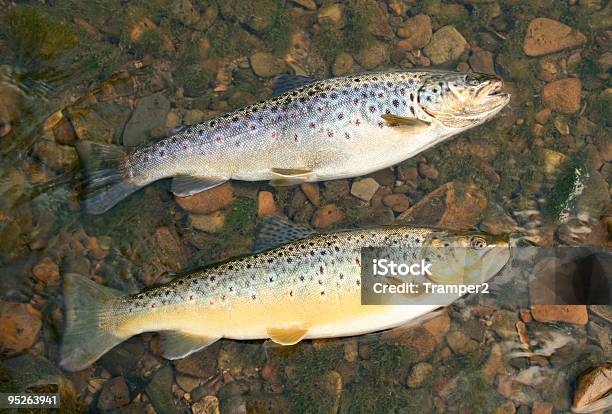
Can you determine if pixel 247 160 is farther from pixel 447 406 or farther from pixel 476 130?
pixel 447 406

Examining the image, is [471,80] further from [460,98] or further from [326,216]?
[326,216]

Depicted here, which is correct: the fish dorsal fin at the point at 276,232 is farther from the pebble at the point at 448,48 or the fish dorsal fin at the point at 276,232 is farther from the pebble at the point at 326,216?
the pebble at the point at 448,48

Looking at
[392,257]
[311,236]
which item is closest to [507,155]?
[392,257]

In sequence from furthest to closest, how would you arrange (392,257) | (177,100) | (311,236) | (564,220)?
(177,100) → (564,220) → (311,236) → (392,257)

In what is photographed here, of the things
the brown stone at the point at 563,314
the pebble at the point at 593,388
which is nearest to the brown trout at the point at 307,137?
the brown stone at the point at 563,314

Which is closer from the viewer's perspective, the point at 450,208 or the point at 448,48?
the point at 450,208

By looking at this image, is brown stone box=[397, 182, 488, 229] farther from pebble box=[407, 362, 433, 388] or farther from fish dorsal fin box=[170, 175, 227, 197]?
fish dorsal fin box=[170, 175, 227, 197]

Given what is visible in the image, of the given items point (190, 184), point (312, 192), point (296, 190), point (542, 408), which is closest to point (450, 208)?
point (312, 192)
